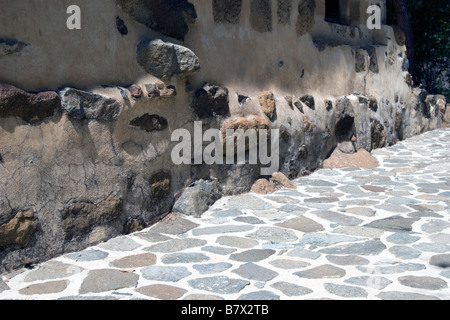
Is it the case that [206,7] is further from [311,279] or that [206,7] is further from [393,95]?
[393,95]

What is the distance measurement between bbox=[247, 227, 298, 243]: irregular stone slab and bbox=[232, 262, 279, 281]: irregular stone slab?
0.47 metres

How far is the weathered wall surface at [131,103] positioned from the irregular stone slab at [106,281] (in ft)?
1.24

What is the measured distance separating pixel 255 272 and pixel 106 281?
2.37 ft

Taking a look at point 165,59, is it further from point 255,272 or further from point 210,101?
point 255,272

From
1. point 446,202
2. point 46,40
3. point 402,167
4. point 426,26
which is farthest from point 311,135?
point 426,26

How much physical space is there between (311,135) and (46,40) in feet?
9.72

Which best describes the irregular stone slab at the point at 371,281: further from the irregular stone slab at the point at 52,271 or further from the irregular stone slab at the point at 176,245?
the irregular stone slab at the point at 52,271

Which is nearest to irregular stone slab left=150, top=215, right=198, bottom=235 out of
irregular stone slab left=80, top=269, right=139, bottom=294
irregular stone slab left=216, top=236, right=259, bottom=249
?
irregular stone slab left=216, top=236, right=259, bottom=249

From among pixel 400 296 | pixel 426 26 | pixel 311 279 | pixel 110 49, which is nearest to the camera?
pixel 400 296

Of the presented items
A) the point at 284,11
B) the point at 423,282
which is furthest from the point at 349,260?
the point at 284,11

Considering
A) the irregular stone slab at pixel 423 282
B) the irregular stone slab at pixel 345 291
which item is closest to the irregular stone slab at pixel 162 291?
the irregular stone slab at pixel 345 291

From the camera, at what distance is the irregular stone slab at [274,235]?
3.22 meters

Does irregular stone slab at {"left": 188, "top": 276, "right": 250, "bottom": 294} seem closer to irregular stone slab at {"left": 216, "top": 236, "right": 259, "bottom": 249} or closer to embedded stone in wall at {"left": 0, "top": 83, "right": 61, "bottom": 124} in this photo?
irregular stone slab at {"left": 216, "top": 236, "right": 259, "bottom": 249}

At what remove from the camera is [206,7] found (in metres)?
4.00
